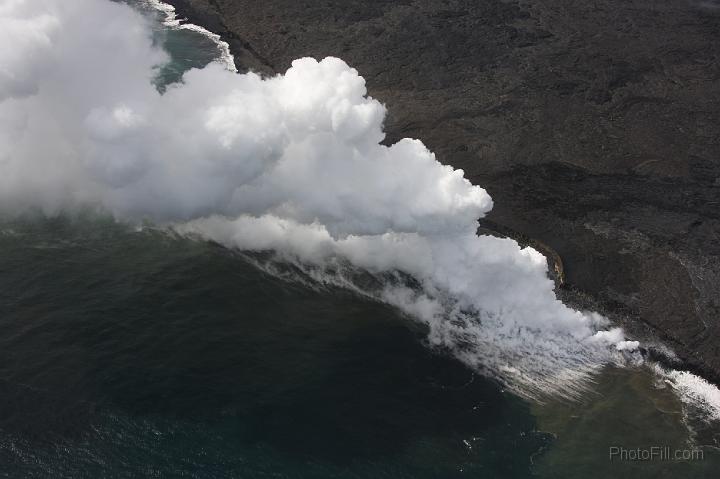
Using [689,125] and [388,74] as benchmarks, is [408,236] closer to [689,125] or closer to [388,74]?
[388,74]

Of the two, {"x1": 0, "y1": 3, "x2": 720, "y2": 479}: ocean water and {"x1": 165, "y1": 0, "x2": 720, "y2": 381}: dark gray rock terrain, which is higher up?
{"x1": 165, "y1": 0, "x2": 720, "y2": 381}: dark gray rock terrain

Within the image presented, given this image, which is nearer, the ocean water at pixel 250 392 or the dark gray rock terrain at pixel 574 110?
the ocean water at pixel 250 392

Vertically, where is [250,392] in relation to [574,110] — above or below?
below

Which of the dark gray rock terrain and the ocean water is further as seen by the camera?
the dark gray rock terrain

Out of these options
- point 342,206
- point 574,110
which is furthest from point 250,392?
point 574,110

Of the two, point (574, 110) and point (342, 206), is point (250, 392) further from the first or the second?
point (574, 110)
